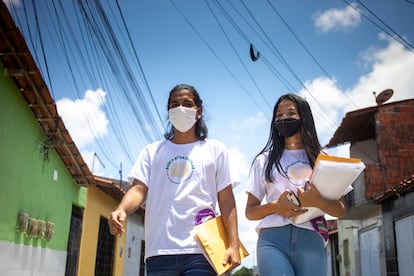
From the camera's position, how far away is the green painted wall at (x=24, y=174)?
18.6 ft

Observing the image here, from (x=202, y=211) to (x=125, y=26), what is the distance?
526 cm

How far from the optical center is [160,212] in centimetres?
246

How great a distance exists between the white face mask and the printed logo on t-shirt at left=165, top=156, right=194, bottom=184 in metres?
0.22

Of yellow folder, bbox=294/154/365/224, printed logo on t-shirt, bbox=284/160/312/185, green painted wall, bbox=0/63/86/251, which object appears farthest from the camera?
green painted wall, bbox=0/63/86/251

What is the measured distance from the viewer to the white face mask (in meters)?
2.72

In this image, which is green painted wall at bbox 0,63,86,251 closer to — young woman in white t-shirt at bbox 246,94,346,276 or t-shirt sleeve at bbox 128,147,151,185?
t-shirt sleeve at bbox 128,147,151,185

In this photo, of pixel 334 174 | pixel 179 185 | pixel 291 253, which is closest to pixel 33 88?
pixel 179 185

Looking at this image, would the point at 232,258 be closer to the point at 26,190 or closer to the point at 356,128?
the point at 26,190

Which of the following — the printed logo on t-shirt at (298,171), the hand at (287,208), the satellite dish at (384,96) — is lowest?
the hand at (287,208)

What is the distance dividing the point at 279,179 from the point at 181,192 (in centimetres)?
61

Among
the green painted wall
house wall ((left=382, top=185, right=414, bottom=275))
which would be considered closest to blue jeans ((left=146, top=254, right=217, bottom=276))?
the green painted wall

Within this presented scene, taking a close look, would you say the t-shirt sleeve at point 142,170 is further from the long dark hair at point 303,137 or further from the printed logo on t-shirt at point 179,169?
the long dark hair at point 303,137

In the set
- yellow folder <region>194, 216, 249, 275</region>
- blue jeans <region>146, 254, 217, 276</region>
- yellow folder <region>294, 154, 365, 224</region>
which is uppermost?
yellow folder <region>294, 154, 365, 224</region>

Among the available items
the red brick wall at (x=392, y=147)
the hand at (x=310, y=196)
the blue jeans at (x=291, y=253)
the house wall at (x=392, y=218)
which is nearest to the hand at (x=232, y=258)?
the blue jeans at (x=291, y=253)
